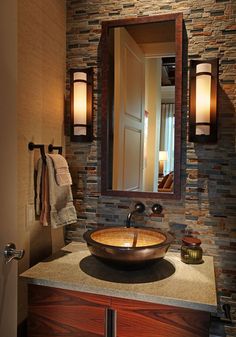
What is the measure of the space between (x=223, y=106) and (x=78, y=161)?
0.92 meters

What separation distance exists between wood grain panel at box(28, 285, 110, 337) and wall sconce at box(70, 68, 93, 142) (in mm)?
926

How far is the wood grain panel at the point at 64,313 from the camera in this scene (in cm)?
133

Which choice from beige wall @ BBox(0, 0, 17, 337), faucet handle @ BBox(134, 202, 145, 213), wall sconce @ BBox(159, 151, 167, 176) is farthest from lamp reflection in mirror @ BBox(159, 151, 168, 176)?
beige wall @ BBox(0, 0, 17, 337)

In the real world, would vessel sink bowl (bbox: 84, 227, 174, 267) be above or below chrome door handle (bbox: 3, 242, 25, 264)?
below

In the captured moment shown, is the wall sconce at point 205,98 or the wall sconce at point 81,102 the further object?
the wall sconce at point 81,102

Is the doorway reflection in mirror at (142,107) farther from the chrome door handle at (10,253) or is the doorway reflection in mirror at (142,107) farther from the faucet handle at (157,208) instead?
the chrome door handle at (10,253)

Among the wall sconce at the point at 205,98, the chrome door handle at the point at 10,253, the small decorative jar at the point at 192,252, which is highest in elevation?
the wall sconce at the point at 205,98

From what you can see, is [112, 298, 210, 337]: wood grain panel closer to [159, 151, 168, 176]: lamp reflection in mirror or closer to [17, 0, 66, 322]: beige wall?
[17, 0, 66, 322]: beige wall

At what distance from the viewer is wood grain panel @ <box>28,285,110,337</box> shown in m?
1.33

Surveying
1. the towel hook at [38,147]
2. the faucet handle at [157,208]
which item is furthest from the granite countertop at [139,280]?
the towel hook at [38,147]

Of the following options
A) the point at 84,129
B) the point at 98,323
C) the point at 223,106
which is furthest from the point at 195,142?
the point at 98,323

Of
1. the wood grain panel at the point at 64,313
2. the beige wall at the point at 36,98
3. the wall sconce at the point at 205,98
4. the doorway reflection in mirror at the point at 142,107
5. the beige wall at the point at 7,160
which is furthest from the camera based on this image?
the doorway reflection in mirror at the point at 142,107

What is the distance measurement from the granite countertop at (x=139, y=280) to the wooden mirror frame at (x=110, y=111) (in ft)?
1.33

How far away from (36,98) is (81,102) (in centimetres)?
32
